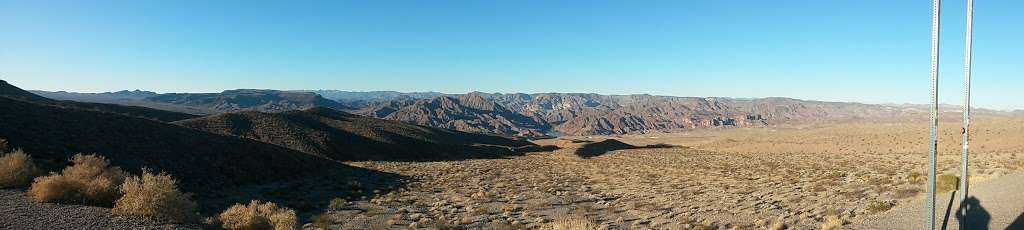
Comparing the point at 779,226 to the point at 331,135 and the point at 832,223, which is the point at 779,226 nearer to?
the point at 832,223

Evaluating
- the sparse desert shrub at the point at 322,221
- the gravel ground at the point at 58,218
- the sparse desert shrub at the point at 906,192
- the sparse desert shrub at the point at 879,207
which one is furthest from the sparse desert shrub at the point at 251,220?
the sparse desert shrub at the point at 906,192

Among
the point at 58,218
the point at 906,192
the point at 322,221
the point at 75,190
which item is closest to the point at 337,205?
the point at 322,221

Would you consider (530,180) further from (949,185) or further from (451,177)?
(949,185)

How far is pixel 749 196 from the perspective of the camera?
18859mm

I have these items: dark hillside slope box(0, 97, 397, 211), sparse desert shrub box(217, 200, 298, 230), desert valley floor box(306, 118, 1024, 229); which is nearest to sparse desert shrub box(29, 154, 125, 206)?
sparse desert shrub box(217, 200, 298, 230)

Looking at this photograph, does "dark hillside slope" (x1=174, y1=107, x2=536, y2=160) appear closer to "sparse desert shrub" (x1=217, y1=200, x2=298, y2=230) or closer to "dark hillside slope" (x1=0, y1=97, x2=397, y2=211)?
"dark hillside slope" (x1=0, y1=97, x2=397, y2=211)

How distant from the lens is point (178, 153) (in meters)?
25.5

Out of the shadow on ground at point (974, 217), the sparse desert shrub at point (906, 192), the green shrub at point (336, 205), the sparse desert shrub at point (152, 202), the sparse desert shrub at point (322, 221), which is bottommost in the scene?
the green shrub at point (336, 205)

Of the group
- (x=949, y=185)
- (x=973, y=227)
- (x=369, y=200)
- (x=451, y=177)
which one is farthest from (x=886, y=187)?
(x=451, y=177)

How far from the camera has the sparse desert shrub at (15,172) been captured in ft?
38.8

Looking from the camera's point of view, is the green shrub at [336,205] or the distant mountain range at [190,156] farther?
the distant mountain range at [190,156]

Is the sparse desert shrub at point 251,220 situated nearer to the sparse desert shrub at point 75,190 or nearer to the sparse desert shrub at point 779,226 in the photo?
the sparse desert shrub at point 75,190

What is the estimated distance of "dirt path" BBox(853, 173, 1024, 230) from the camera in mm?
9742

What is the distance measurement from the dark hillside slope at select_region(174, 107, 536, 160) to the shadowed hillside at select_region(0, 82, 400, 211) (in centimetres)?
1605
